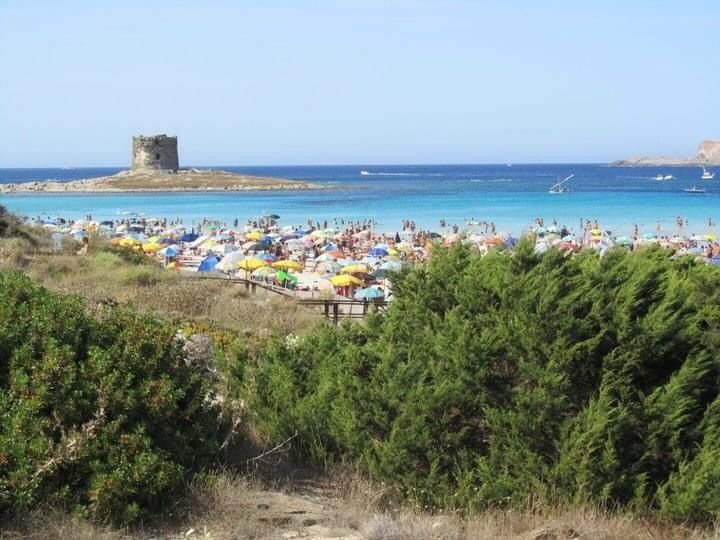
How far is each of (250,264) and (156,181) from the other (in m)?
73.5

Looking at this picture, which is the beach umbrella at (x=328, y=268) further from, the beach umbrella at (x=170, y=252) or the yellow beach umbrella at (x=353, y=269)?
the beach umbrella at (x=170, y=252)

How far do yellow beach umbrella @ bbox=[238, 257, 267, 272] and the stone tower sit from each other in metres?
78.6

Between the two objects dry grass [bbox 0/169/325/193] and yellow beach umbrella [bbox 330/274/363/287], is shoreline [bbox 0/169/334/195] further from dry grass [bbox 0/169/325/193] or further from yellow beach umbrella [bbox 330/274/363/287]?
yellow beach umbrella [bbox 330/274/363/287]

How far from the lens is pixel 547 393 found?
4797 millimetres

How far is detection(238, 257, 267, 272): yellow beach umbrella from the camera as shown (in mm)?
28812

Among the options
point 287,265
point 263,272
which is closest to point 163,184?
point 287,265

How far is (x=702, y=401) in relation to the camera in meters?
4.92

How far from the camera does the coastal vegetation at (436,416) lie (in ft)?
14.2

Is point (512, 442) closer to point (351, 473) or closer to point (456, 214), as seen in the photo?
point (351, 473)

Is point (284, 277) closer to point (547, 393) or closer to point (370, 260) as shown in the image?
point (370, 260)

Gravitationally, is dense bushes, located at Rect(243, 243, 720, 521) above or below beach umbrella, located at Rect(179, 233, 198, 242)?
above

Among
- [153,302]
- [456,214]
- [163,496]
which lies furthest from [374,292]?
[456,214]

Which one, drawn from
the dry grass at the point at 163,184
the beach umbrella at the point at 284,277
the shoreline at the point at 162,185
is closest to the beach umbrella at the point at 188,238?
the beach umbrella at the point at 284,277

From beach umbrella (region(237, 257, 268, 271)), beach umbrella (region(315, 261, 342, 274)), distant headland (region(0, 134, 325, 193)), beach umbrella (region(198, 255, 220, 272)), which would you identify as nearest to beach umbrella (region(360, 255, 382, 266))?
beach umbrella (region(315, 261, 342, 274))
